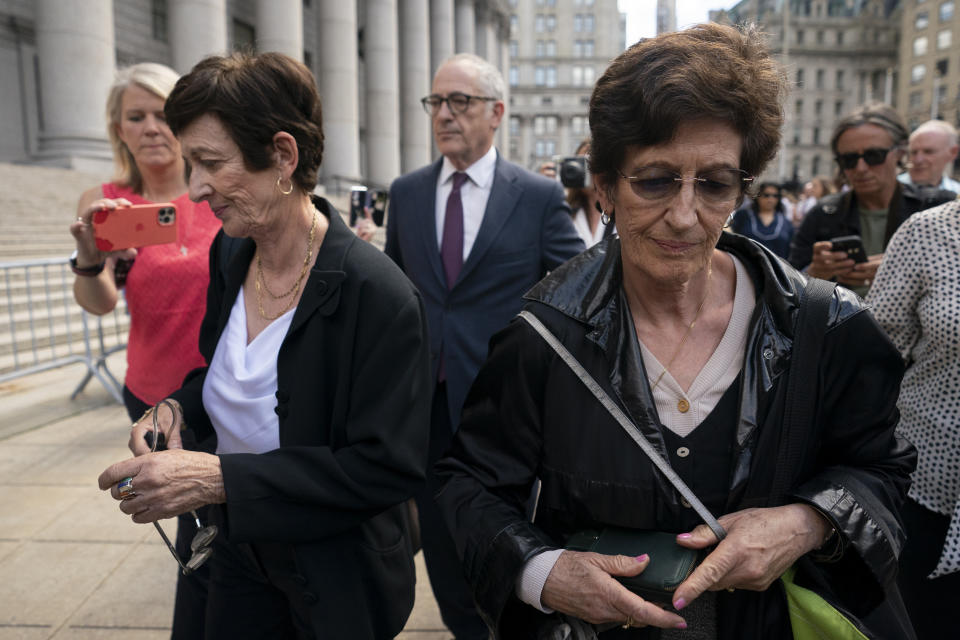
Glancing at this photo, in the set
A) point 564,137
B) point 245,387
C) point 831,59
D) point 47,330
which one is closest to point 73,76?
point 47,330

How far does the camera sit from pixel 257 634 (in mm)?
2055

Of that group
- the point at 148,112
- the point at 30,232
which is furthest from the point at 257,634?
the point at 30,232

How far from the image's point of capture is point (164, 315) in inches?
115

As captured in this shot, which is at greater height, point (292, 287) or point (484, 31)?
point (484, 31)

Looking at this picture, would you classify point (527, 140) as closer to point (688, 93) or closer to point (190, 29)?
point (190, 29)

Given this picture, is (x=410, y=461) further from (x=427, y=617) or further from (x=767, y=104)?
(x=427, y=617)

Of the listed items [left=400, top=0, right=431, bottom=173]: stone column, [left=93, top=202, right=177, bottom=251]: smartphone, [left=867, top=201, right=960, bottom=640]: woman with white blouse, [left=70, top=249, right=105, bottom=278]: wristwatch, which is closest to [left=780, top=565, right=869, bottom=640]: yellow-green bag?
[left=867, top=201, right=960, bottom=640]: woman with white blouse

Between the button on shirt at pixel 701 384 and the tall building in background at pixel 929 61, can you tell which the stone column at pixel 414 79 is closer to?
the button on shirt at pixel 701 384

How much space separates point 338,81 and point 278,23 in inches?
168

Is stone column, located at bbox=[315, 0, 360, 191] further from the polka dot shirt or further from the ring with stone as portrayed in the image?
the ring with stone

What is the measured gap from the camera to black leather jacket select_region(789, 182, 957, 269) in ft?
12.4

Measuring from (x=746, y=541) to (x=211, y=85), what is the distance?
67.4 inches

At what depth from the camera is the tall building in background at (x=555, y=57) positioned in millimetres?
89750

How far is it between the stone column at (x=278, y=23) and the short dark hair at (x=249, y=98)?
1946 cm
